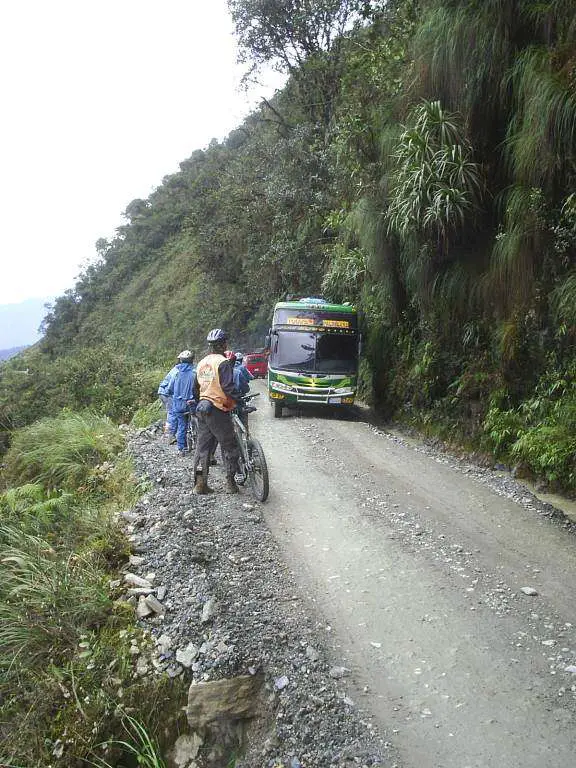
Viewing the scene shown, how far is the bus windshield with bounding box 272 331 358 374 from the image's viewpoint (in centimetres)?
1364

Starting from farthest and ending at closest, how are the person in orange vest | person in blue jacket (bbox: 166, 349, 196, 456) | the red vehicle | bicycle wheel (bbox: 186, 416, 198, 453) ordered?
the red vehicle, bicycle wheel (bbox: 186, 416, 198, 453), person in blue jacket (bbox: 166, 349, 196, 456), the person in orange vest

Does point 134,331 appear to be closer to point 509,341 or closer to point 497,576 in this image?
point 509,341

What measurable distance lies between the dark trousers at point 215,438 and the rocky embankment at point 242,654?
1.17 meters

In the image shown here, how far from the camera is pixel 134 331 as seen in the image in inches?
1743

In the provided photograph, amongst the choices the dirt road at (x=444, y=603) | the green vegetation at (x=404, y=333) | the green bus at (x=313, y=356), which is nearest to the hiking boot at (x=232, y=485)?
the dirt road at (x=444, y=603)

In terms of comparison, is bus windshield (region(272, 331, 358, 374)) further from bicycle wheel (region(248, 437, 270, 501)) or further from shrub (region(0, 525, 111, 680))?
shrub (region(0, 525, 111, 680))

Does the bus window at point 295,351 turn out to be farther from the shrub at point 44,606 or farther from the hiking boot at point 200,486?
the shrub at point 44,606

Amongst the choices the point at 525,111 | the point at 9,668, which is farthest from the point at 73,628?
the point at 525,111

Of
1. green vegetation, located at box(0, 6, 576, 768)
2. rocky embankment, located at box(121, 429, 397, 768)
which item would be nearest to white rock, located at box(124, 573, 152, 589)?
rocky embankment, located at box(121, 429, 397, 768)

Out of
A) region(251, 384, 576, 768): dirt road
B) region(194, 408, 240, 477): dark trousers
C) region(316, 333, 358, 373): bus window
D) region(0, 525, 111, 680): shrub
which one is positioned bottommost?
region(251, 384, 576, 768): dirt road

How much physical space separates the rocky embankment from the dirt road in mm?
180

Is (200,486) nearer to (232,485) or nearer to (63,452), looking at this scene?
(232,485)

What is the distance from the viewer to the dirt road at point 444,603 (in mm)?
3320

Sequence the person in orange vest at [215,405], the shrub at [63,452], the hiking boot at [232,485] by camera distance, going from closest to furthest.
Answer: the person in orange vest at [215,405]
the hiking boot at [232,485]
the shrub at [63,452]
